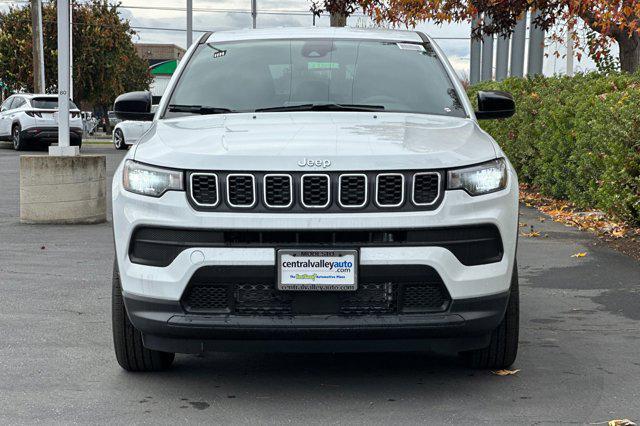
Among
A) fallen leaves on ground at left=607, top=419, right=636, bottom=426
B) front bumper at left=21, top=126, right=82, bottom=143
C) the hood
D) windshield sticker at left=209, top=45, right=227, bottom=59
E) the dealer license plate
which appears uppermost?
windshield sticker at left=209, top=45, right=227, bottom=59

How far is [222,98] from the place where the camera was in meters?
6.08

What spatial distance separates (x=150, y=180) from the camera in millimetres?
4844

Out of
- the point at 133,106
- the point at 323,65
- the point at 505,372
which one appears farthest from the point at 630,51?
the point at 505,372

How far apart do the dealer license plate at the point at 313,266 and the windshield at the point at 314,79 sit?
1.51 m

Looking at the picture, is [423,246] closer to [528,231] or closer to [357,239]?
[357,239]

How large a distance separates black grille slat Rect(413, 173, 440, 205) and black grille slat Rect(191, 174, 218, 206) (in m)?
0.87

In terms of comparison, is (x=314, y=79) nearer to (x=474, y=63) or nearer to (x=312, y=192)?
(x=312, y=192)

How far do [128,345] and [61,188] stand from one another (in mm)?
7076

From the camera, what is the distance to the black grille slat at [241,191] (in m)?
4.66

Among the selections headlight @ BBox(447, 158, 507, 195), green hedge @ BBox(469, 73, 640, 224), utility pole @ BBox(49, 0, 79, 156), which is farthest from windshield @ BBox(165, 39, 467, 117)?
utility pole @ BBox(49, 0, 79, 156)

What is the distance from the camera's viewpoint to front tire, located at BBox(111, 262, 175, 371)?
519 centimetres

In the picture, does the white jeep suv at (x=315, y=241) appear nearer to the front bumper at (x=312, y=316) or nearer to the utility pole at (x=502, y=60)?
the front bumper at (x=312, y=316)

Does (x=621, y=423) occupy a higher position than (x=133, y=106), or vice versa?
(x=133, y=106)

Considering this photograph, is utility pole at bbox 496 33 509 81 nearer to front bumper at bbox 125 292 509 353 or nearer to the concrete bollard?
the concrete bollard
